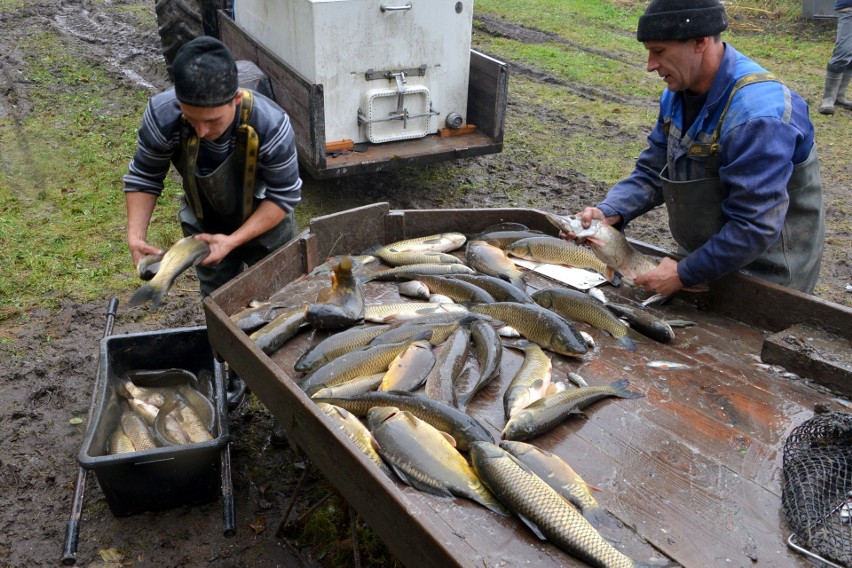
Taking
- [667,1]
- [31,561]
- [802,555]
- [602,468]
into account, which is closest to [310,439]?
[602,468]

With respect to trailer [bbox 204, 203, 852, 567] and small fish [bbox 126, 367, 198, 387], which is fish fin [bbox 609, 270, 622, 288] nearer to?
trailer [bbox 204, 203, 852, 567]

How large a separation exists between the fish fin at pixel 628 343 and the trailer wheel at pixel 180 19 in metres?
7.36

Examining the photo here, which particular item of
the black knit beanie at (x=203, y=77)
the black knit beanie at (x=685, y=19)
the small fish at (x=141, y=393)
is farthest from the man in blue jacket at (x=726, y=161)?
the small fish at (x=141, y=393)

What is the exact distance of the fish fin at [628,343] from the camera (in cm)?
321

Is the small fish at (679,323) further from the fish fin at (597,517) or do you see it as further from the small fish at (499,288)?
the fish fin at (597,517)

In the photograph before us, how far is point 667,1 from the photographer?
3115 millimetres

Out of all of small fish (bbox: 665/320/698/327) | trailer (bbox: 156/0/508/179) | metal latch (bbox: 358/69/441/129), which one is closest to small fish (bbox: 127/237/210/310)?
small fish (bbox: 665/320/698/327)

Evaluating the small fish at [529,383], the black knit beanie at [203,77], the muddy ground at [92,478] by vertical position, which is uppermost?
the black knit beanie at [203,77]

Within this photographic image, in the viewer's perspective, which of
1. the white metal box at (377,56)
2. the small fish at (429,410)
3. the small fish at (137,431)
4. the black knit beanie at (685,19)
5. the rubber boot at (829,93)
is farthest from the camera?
the rubber boot at (829,93)

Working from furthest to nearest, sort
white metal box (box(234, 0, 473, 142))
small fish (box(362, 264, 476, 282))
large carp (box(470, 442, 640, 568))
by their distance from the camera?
white metal box (box(234, 0, 473, 142)) → small fish (box(362, 264, 476, 282)) → large carp (box(470, 442, 640, 568))

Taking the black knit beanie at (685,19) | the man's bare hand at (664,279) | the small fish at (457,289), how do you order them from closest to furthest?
1. the black knit beanie at (685,19)
2. the man's bare hand at (664,279)
3. the small fish at (457,289)

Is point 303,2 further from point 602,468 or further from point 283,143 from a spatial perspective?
point 602,468

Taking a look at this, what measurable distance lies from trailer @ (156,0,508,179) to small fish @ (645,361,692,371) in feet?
12.7

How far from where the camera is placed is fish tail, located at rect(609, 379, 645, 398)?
2865 mm
